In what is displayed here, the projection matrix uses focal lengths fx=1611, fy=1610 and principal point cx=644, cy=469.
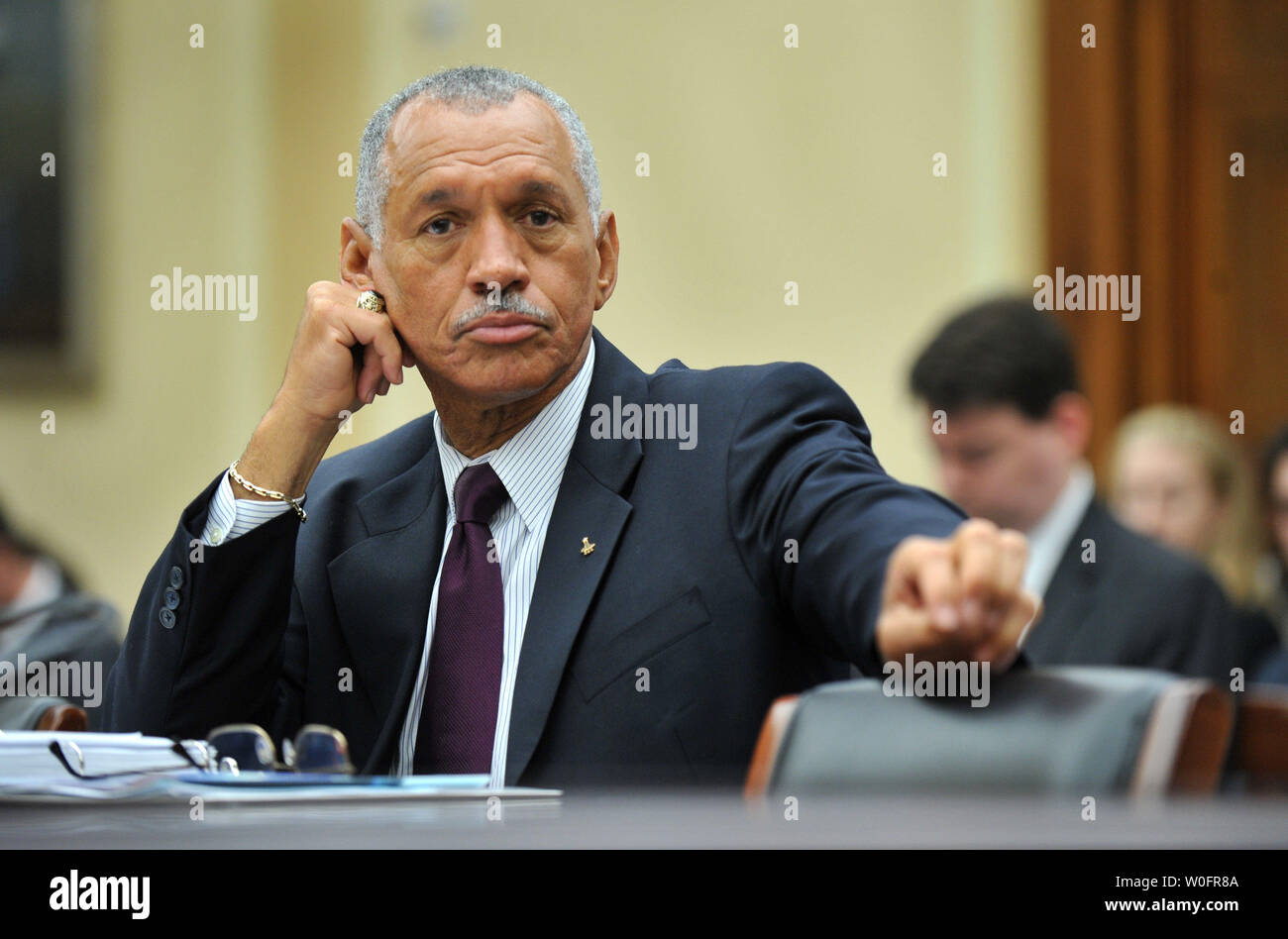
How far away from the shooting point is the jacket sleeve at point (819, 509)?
152 cm

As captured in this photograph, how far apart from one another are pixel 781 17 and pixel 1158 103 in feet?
3.85

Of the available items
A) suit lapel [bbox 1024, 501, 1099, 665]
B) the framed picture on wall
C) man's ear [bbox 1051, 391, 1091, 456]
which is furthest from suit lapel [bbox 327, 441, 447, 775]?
the framed picture on wall

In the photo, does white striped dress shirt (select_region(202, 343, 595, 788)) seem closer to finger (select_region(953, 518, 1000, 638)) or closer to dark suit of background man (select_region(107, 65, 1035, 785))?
dark suit of background man (select_region(107, 65, 1035, 785))

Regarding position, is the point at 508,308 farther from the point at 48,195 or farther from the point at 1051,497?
the point at 48,195

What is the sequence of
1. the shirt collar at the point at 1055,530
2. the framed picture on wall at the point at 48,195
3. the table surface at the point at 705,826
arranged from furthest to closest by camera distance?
the framed picture on wall at the point at 48,195 < the shirt collar at the point at 1055,530 < the table surface at the point at 705,826

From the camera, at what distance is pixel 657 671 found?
181 cm

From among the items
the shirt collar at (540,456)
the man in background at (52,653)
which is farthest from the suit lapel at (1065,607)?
the man in background at (52,653)

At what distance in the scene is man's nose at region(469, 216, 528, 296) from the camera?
1916 mm

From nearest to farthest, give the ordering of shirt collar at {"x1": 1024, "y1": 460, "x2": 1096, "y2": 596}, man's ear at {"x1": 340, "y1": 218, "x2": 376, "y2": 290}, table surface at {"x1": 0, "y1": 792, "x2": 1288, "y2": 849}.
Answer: table surface at {"x1": 0, "y1": 792, "x2": 1288, "y2": 849} < man's ear at {"x1": 340, "y1": 218, "x2": 376, "y2": 290} < shirt collar at {"x1": 1024, "y1": 460, "x2": 1096, "y2": 596}

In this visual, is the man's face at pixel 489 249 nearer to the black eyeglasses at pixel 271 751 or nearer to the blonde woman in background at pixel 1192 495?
the black eyeglasses at pixel 271 751

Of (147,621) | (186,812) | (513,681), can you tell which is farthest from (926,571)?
(147,621)

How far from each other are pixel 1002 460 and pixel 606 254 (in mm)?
1350

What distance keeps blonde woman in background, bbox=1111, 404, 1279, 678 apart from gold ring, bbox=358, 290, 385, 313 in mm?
2515

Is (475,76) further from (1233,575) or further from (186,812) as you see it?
(1233,575)
